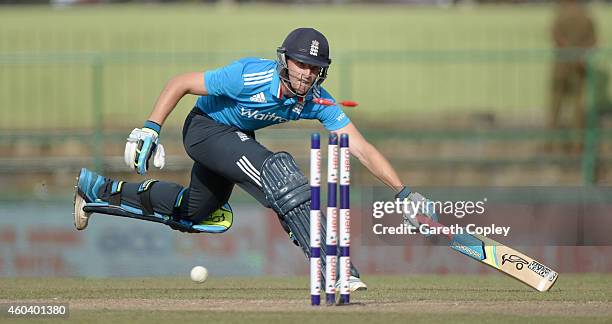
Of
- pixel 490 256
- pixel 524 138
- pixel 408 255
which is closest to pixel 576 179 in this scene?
pixel 524 138

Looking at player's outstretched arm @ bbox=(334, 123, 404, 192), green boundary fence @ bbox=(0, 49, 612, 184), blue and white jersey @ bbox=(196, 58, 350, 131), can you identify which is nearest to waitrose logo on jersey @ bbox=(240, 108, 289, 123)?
blue and white jersey @ bbox=(196, 58, 350, 131)

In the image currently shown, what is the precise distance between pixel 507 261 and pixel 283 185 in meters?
1.60

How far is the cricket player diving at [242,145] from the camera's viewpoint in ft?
24.9

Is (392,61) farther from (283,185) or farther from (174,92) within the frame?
(283,185)

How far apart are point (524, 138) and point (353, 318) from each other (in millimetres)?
9102

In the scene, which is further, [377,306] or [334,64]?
[334,64]

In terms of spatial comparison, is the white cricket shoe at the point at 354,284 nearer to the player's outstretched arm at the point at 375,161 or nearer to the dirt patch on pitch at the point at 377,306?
the dirt patch on pitch at the point at 377,306

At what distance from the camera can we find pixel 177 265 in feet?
39.4

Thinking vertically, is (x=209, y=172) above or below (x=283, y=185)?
below

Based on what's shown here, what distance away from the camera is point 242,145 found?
7.97 meters

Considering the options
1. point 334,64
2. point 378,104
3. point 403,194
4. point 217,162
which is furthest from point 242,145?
point 378,104
